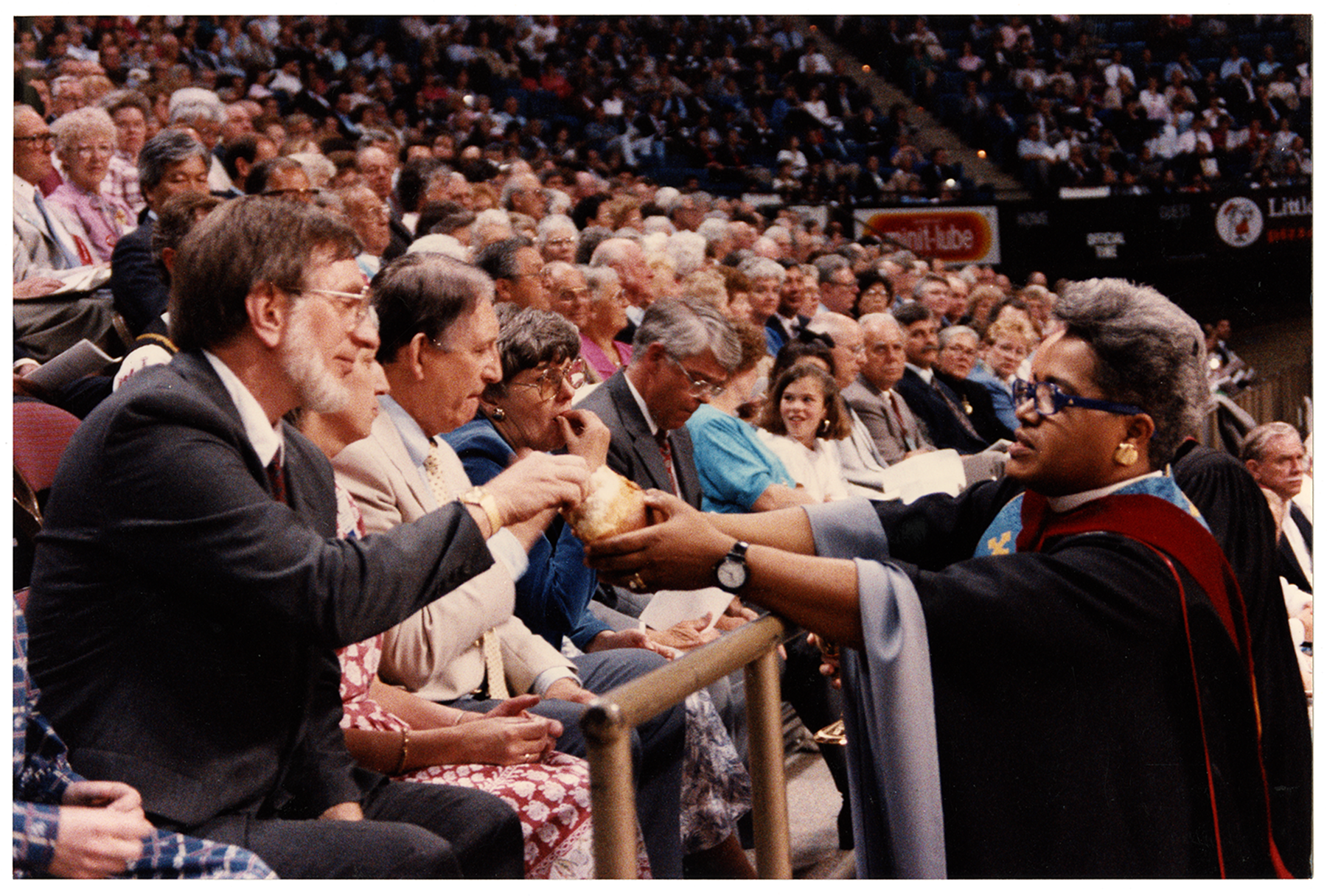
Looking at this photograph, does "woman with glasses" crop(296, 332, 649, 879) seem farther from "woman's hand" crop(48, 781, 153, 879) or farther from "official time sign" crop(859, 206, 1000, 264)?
"official time sign" crop(859, 206, 1000, 264)

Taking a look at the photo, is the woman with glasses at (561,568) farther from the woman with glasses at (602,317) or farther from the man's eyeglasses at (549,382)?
the woman with glasses at (602,317)

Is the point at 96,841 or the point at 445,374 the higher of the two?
the point at 445,374

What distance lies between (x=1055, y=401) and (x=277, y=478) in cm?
124

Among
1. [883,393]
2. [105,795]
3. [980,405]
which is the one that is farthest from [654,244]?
[105,795]

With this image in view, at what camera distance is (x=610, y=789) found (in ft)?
4.48

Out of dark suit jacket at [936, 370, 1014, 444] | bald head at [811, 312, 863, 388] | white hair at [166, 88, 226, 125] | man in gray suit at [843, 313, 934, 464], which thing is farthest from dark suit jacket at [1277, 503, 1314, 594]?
white hair at [166, 88, 226, 125]

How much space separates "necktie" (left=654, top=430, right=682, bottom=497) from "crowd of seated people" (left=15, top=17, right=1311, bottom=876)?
0.04ft

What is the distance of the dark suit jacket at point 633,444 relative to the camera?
3707mm

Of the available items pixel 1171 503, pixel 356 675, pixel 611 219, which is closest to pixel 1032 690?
pixel 1171 503

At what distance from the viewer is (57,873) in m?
1.66

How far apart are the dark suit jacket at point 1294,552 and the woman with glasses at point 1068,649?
323cm

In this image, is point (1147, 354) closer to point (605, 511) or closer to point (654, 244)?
point (605, 511)

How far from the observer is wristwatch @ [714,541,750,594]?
1877mm

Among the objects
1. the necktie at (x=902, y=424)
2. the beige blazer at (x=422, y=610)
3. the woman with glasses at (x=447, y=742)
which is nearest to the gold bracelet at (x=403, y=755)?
the woman with glasses at (x=447, y=742)
